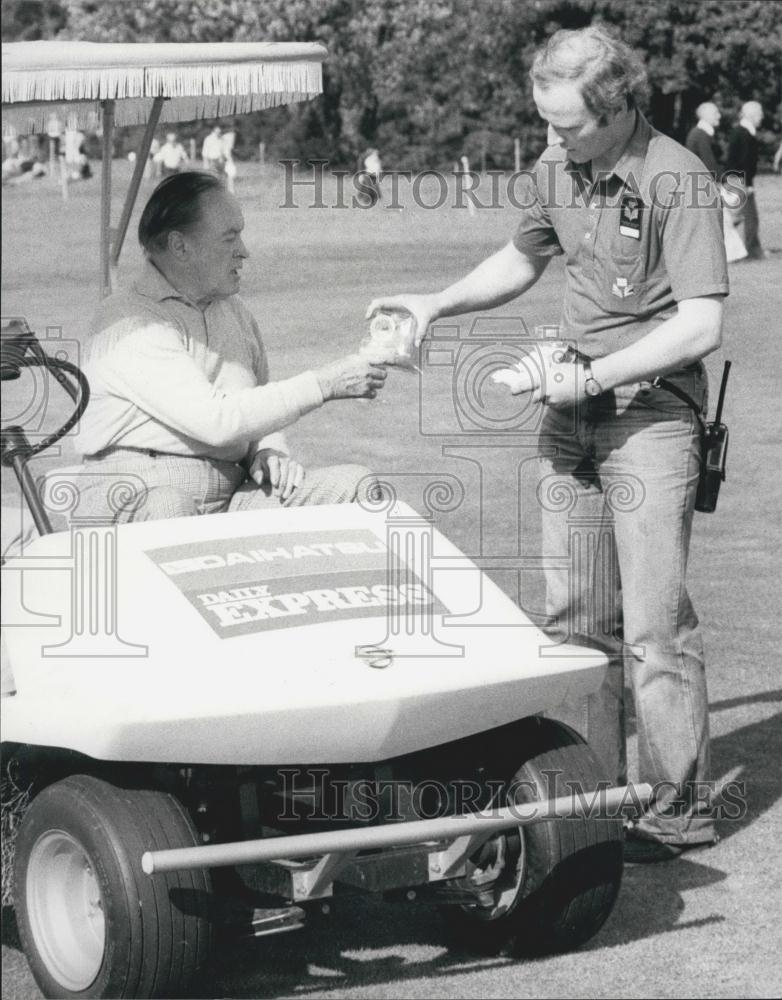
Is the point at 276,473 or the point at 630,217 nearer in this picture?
the point at 630,217

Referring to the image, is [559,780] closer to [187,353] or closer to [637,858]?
[637,858]

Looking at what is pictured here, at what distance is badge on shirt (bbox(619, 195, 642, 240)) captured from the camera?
3504 mm

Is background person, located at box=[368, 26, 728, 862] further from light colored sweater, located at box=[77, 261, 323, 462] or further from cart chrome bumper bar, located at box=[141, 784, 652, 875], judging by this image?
cart chrome bumper bar, located at box=[141, 784, 652, 875]

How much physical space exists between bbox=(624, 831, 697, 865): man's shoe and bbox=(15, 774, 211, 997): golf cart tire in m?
1.22

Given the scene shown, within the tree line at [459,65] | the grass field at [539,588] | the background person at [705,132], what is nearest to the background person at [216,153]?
the tree line at [459,65]

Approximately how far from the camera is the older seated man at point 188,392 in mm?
3480

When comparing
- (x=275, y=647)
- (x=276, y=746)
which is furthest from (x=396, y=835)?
(x=275, y=647)

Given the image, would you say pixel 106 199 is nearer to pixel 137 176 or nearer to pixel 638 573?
pixel 137 176

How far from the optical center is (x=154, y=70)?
3.61m

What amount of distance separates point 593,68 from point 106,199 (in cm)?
137

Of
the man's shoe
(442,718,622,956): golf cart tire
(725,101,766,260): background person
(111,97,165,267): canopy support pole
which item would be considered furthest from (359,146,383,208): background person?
(442,718,622,956): golf cart tire

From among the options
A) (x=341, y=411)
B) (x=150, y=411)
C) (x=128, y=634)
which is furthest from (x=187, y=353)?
(x=341, y=411)

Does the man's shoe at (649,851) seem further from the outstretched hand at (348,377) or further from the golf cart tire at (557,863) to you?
the outstretched hand at (348,377)

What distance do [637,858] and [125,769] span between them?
1328mm
